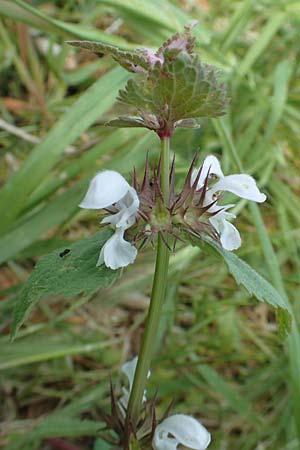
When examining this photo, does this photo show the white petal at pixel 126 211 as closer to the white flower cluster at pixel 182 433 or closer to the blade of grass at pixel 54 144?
the white flower cluster at pixel 182 433

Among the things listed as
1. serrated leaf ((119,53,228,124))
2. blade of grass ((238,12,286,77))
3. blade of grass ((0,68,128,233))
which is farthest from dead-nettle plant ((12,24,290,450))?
blade of grass ((238,12,286,77))

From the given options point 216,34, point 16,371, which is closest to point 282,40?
point 216,34

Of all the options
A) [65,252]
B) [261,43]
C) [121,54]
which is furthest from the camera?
[261,43]

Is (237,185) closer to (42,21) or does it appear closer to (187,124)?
(187,124)

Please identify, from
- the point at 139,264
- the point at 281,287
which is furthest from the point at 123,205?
the point at 139,264

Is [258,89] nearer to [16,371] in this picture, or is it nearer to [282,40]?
[282,40]

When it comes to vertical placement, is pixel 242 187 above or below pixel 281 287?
above
